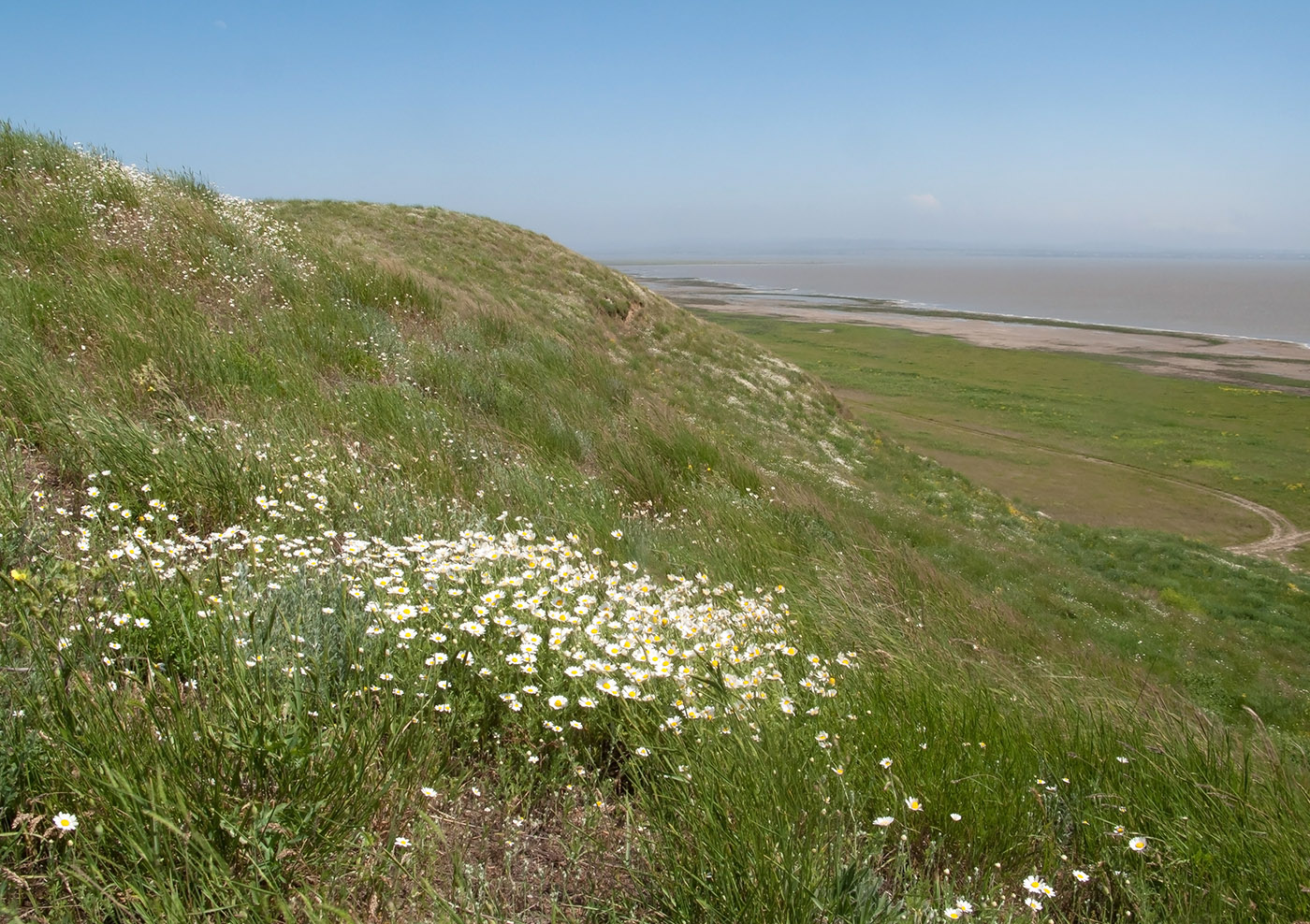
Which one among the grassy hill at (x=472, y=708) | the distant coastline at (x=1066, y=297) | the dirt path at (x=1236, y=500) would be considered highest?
the distant coastline at (x=1066, y=297)

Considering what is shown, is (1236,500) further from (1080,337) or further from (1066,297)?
(1066,297)

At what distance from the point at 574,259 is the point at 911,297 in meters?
85.4

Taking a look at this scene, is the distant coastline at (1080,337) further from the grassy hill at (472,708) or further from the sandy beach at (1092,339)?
the grassy hill at (472,708)

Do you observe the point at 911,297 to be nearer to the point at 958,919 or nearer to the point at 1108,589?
the point at 1108,589

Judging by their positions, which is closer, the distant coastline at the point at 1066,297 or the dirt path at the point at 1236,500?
the dirt path at the point at 1236,500

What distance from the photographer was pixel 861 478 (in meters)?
20.0

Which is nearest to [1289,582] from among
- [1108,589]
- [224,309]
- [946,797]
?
[1108,589]

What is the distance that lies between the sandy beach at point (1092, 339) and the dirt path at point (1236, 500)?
2194 centimetres

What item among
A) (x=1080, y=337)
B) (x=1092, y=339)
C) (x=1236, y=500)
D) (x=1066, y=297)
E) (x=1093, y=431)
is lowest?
(x=1236, y=500)

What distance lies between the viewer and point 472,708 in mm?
2816

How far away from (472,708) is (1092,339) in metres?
70.3

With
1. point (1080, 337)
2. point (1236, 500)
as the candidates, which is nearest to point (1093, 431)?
point (1236, 500)

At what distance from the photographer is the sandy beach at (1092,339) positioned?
48812 millimetres

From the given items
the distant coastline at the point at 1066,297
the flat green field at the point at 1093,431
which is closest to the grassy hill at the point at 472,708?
the flat green field at the point at 1093,431
